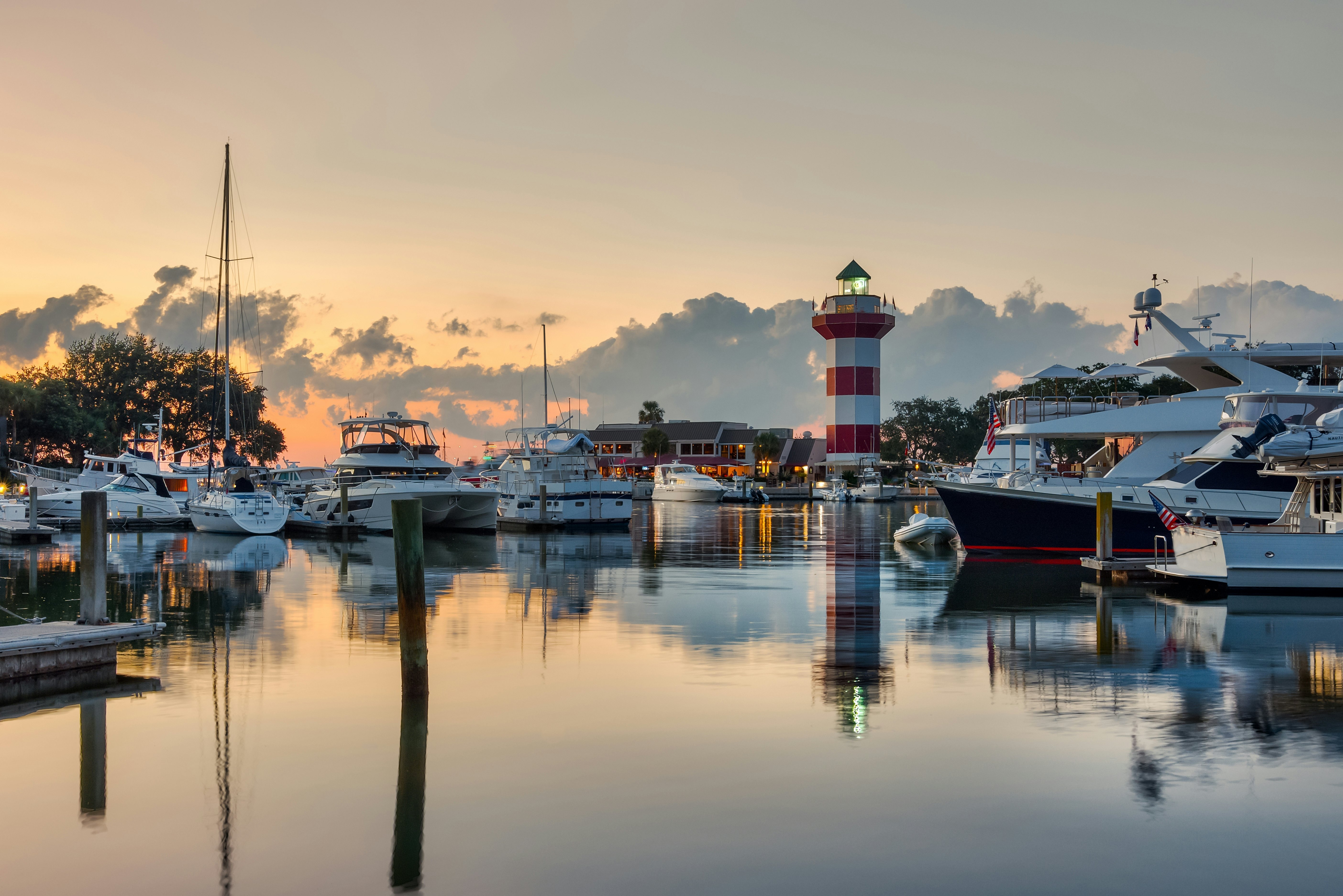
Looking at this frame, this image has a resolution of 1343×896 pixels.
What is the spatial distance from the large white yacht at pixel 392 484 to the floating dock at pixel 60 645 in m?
26.9

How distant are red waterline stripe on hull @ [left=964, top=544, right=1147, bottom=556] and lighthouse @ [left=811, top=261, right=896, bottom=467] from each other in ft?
206

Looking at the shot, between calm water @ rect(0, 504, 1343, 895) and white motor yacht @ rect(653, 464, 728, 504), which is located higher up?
white motor yacht @ rect(653, 464, 728, 504)

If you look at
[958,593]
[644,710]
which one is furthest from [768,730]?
[958,593]

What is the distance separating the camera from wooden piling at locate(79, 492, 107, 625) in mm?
14711

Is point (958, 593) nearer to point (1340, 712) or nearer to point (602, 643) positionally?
point (602, 643)

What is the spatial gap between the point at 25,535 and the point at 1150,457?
35256 millimetres

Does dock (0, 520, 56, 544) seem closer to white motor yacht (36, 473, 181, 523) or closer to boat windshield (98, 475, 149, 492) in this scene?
white motor yacht (36, 473, 181, 523)

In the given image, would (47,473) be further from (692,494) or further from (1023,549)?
(1023,549)

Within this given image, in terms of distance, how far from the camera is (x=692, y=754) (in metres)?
10.9

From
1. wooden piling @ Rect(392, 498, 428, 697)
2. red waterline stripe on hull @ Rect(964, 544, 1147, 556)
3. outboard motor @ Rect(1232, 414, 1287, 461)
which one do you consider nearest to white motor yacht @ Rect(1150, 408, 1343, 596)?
outboard motor @ Rect(1232, 414, 1287, 461)

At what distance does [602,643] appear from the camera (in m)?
17.6

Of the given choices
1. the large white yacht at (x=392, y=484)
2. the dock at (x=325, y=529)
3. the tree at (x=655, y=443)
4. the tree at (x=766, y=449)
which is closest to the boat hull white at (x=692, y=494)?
the tree at (x=655, y=443)

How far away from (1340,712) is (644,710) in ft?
24.5

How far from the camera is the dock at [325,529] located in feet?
137
